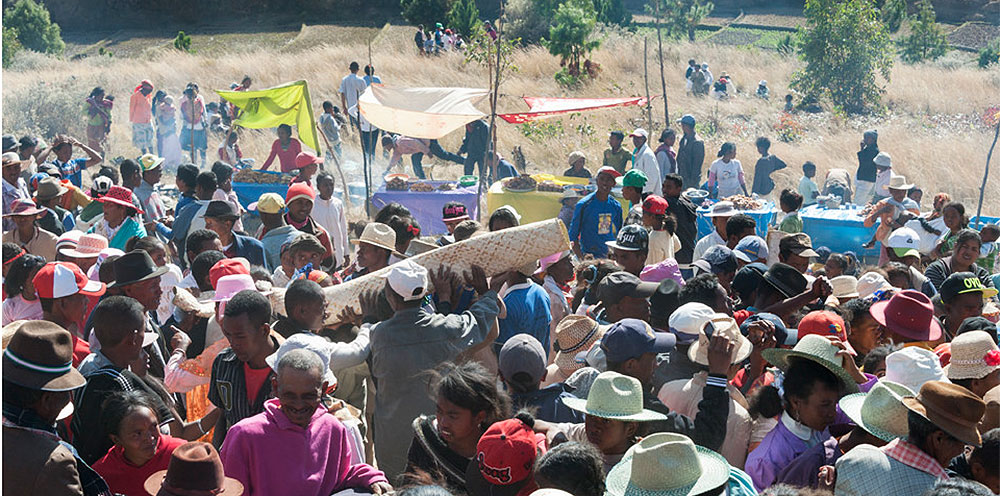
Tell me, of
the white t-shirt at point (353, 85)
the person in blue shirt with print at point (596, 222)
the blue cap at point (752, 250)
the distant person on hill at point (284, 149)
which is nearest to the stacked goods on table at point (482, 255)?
the blue cap at point (752, 250)

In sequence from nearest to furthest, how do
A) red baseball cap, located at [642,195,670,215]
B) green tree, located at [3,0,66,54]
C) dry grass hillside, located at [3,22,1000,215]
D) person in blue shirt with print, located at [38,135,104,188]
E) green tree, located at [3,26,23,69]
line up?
1. red baseball cap, located at [642,195,670,215]
2. person in blue shirt with print, located at [38,135,104,188]
3. dry grass hillside, located at [3,22,1000,215]
4. green tree, located at [3,26,23,69]
5. green tree, located at [3,0,66,54]

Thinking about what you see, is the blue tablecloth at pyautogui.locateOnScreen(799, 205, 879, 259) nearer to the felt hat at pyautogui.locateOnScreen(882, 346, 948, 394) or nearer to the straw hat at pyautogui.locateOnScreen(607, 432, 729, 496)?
the felt hat at pyautogui.locateOnScreen(882, 346, 948, 394)

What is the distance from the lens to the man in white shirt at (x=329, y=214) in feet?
28.2

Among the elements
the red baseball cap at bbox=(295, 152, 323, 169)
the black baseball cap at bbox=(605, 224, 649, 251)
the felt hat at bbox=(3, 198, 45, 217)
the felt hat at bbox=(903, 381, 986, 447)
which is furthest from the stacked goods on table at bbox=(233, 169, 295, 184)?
the felt hat at bbox=(903, 381, 986, 447)

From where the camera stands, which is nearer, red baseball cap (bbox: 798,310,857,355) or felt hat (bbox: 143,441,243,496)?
felt hat (bbox: 143,441,243,496)

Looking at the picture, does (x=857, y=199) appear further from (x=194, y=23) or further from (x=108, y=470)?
(x=194, y=23)

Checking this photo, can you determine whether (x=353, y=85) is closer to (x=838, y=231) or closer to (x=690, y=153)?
(x=690, y=153)

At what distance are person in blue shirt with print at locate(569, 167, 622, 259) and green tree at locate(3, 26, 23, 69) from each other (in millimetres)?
29664

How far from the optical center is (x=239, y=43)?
38719 mm

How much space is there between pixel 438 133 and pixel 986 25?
3738cm

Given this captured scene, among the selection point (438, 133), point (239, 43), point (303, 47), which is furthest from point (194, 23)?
point (438, 133)

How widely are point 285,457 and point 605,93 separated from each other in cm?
2505

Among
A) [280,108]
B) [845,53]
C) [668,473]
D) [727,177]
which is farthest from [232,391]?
[845,53]

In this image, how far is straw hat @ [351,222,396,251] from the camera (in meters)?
5.99
